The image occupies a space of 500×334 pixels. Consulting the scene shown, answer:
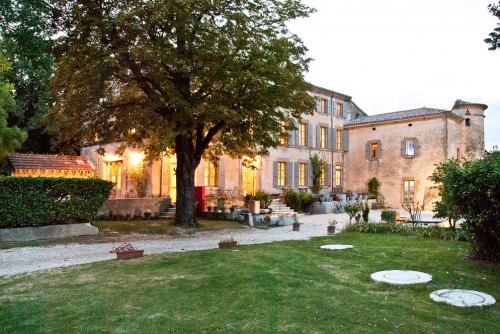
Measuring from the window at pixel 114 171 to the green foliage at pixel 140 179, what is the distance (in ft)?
6.85

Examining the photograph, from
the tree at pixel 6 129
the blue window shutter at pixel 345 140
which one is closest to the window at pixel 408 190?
the blue window shutter at pixel 345 140

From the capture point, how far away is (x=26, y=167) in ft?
66.5

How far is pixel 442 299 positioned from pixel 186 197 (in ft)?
36.3

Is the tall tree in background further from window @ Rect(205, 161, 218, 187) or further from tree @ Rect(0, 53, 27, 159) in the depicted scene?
window @ Rect(205, 161, 218, 187)

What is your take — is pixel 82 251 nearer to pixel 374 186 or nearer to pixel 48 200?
pixel 48 200

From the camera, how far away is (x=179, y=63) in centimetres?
1195

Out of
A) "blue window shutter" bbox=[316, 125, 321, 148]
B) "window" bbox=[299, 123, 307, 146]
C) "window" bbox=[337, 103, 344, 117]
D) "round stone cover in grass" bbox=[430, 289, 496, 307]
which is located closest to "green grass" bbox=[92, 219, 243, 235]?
"round stone cover in grass" bbox=[430, 289, 496, 307]

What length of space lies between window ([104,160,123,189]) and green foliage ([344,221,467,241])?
13.9 metres

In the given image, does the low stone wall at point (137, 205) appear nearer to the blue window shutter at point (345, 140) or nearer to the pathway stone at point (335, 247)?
the pathway stone at point (335, 247)

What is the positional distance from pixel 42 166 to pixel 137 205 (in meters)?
5.88

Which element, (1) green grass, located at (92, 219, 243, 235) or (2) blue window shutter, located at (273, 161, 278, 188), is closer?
(1) green grass, located at (92, 219, 243, 235)

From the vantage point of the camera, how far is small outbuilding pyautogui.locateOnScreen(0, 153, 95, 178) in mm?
20216

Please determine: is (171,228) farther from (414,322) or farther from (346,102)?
(346,102)

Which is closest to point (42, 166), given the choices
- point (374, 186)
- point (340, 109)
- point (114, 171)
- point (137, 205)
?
point (114, 171)
